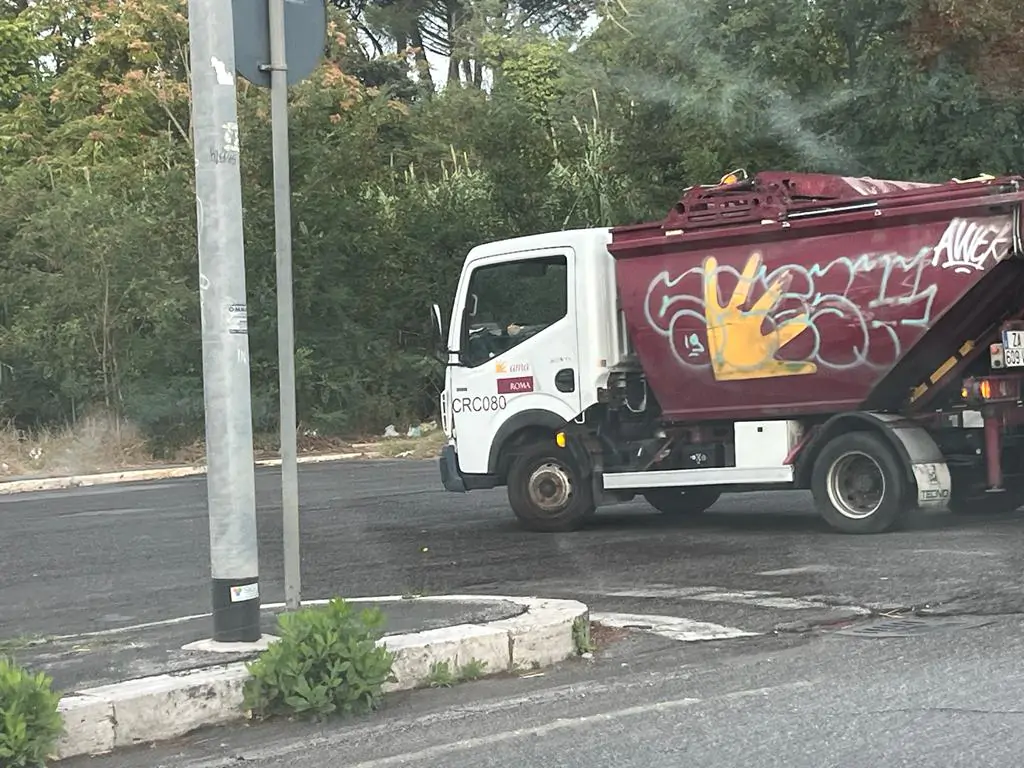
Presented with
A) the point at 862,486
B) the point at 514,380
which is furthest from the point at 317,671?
the point at 514,380

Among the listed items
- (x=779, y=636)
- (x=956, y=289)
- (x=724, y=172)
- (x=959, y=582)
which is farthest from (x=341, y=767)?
(x=724, y=172)

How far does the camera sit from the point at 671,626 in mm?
7949

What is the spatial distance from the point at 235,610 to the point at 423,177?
2524 centimetres

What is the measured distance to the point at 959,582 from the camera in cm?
889

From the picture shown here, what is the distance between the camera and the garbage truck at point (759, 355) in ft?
35.9

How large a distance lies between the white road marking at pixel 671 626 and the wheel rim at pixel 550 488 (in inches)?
168

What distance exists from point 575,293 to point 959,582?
465 cm

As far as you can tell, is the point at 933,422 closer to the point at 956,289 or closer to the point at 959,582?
the point at 956,289

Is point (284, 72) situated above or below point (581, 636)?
above

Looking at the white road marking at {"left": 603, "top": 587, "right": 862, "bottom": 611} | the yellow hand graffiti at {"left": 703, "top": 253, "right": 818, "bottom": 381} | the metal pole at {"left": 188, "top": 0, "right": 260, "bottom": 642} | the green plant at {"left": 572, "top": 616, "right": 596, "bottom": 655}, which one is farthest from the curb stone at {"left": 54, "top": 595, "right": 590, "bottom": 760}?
the yellow hand graffiti at {"left": 703, "top": 253, "right": 818, "bottom": 381}

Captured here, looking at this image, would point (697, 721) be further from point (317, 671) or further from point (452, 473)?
point (452, 473)

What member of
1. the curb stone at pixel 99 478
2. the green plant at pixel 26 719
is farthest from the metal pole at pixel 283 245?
the curb stone at pixel 99 478

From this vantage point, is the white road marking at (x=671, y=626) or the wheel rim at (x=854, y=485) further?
the wheel rim at (x=854, y=485)

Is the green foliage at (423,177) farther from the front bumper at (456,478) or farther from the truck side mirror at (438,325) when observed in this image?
the front bumper at (456,478)
